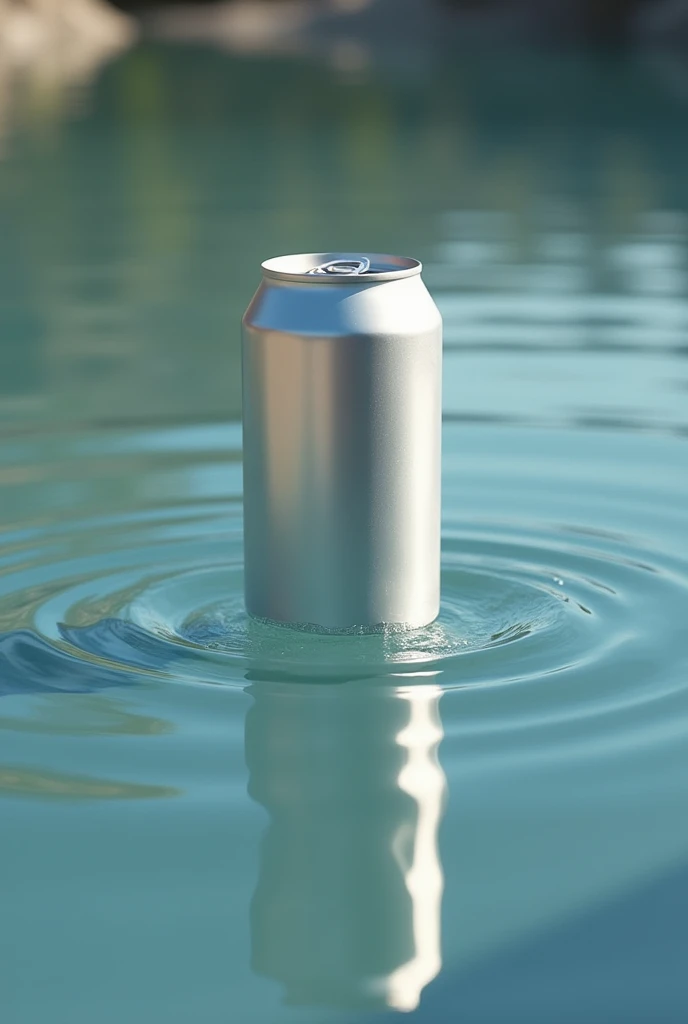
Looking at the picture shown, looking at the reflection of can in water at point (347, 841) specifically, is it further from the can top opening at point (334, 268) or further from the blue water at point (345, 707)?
the can top opening at point (334, 268)

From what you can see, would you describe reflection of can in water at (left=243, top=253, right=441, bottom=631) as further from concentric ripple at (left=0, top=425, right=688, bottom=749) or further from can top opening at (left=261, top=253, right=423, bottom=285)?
concentric ripple at (left=0, top=425, right=688, bottom=749)

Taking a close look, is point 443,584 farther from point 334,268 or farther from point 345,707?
point 334,268

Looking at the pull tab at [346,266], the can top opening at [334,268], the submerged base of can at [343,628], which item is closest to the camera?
the can top opening at [334,268]

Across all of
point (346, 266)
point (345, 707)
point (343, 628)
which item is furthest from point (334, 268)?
point (345, 707)

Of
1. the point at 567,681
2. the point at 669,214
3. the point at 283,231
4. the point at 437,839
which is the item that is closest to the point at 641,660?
the point at 567,681

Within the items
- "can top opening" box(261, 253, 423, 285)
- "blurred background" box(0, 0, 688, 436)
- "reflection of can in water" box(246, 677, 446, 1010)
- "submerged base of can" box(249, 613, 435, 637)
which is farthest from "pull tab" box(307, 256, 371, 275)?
"blurred background" box(0, 0, 688, 436)

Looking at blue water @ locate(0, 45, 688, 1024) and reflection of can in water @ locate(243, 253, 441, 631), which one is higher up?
reflection of can in water @ locate(243, 253, 441, 631)

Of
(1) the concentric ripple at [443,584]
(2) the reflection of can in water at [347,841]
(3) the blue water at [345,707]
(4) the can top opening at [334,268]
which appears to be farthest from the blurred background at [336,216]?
(2) the reflection of can in water at [347,841]

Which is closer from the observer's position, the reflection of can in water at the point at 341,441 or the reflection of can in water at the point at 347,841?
the reflection of can in water at the point at 347,841
